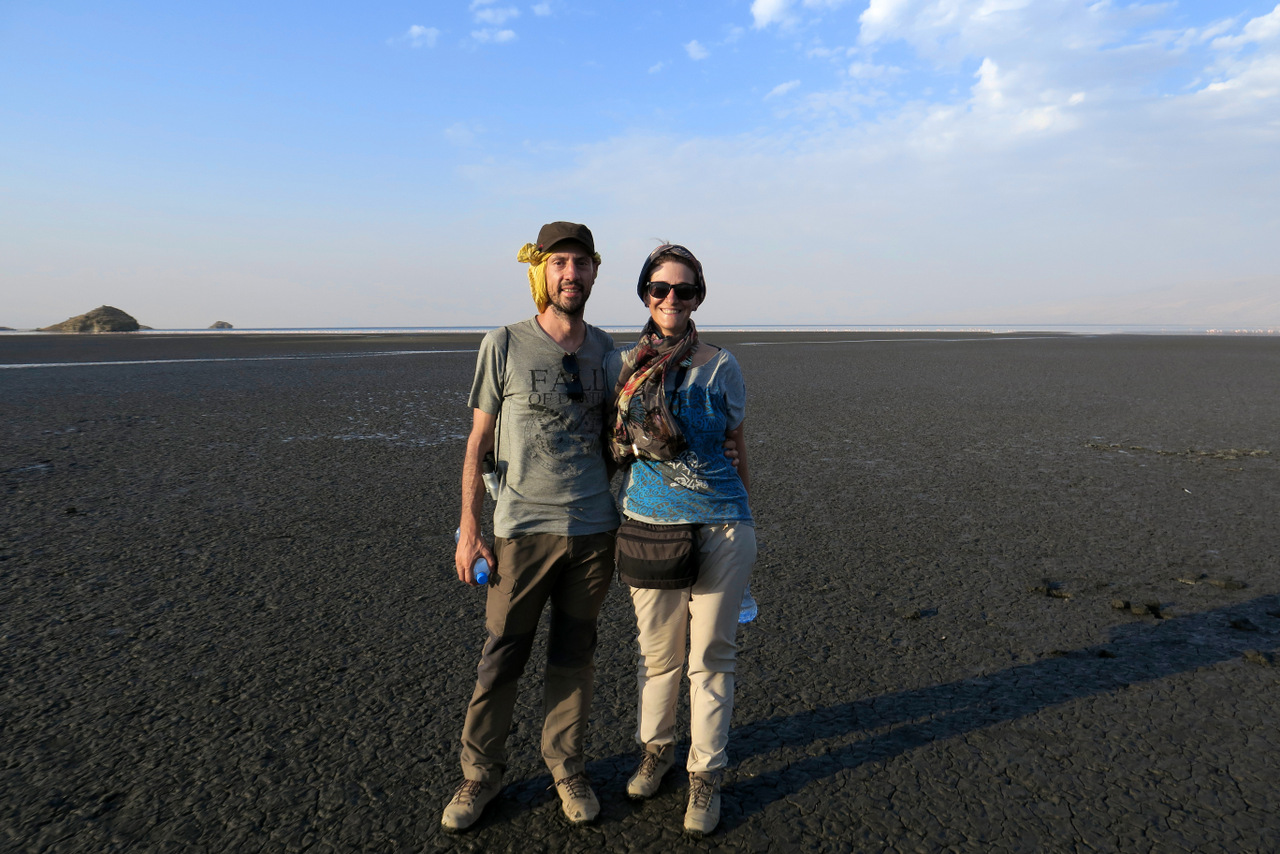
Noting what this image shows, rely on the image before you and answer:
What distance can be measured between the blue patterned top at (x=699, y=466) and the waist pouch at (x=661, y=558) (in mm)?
55

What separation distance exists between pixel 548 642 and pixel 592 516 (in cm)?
44

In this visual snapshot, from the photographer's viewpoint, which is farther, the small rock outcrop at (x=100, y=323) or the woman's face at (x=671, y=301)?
the small rock outcrop at (x=100, y=323)

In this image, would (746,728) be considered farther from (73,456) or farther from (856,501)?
(73,456)

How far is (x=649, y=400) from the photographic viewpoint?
2.35 meters

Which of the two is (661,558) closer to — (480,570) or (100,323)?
(480,570)

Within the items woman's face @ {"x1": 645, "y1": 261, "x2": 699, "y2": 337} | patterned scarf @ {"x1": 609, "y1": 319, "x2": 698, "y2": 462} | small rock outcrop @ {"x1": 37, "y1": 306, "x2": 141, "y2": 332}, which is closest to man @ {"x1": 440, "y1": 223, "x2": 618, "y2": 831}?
patterned scarf @ {"x1": 609, "y1": 319, "x2": 698, "y2": 462}

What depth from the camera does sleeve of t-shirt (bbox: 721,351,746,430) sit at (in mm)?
2459

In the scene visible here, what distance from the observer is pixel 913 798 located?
8.34ft

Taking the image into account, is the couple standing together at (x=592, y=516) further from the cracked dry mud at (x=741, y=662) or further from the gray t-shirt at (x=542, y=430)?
the cracked dry mud at (x=741, y=662)

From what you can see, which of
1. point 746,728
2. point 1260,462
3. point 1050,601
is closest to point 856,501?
point 1050,601

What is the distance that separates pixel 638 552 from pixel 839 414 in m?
9.10

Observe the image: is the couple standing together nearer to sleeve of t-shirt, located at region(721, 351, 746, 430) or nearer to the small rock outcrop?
sleeve of t-shirt, located at region(721, 351, 746, 430)

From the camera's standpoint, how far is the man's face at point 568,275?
2.43m

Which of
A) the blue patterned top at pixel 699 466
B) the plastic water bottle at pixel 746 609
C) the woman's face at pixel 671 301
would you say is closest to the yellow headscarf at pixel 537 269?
the woman's face at pixel 671 301
